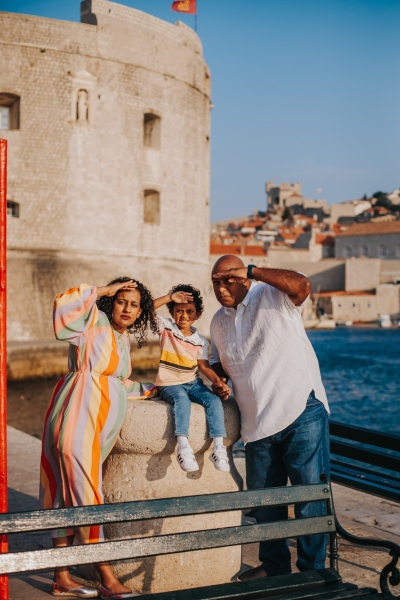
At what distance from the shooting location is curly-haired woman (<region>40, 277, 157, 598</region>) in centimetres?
253

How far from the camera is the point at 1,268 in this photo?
2184 mm

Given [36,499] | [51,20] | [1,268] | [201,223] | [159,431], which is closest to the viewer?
[1,268]

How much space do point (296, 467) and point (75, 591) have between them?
83cm

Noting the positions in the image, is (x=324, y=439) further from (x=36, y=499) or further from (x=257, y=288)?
(x=36, y=499)

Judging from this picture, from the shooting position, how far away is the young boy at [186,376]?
8.21 feet

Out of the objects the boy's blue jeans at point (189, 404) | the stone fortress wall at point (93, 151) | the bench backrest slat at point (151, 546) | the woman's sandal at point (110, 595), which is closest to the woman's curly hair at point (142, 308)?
the boy's blue jeans at point (189, 404)

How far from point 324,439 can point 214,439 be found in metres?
0.37

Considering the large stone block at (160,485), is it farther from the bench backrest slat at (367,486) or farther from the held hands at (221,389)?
the bench backrest slat at (367,486)

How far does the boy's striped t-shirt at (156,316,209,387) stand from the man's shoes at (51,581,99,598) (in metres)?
0.72

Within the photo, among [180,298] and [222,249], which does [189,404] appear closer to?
[180,298]

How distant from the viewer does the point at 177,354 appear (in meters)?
2.81

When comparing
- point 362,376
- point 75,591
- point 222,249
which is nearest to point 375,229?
point 222,249

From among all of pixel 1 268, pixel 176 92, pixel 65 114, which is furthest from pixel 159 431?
pixel 176 92

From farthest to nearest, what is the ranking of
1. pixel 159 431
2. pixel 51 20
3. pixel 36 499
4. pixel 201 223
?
1. pixel 201 223
2. pixel 51 20
3. pixel 36 499
4. pixel 159 431
